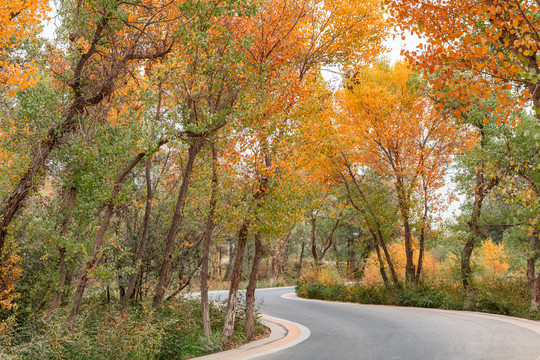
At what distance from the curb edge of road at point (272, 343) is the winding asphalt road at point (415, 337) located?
30 centimetres

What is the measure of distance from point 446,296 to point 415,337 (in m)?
8.15

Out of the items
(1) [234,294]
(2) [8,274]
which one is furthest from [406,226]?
(2) [8,274]

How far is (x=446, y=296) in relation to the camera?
16500mm

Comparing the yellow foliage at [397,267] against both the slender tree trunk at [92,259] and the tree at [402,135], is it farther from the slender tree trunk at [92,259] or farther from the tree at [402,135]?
the slender tree trunk at [92,259]

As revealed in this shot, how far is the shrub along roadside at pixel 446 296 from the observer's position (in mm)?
14344

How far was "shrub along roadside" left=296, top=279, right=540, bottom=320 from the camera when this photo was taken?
14.3 meters

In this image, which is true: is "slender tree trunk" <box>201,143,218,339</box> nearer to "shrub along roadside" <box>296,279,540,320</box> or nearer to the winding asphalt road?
the winding asphalt road

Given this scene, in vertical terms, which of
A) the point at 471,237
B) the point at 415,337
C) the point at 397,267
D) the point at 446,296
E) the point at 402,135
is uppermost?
the point at 402,135

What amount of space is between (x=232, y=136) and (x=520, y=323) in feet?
35.0

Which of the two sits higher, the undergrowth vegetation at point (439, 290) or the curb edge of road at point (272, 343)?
the undergrowth vegetation at point (439, 290)

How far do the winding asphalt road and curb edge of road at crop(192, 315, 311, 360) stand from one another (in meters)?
0.30

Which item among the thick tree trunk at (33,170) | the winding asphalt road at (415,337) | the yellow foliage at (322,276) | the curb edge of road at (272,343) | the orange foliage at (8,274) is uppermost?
the thick tree trunk at (33,170)

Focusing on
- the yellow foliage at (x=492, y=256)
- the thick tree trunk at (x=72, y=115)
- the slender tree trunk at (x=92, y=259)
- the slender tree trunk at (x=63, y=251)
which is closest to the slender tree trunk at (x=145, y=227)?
the slender tree trunk at (x=92, y=259)

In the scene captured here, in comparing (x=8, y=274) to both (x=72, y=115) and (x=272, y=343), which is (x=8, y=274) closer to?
(x=72, y=115)
